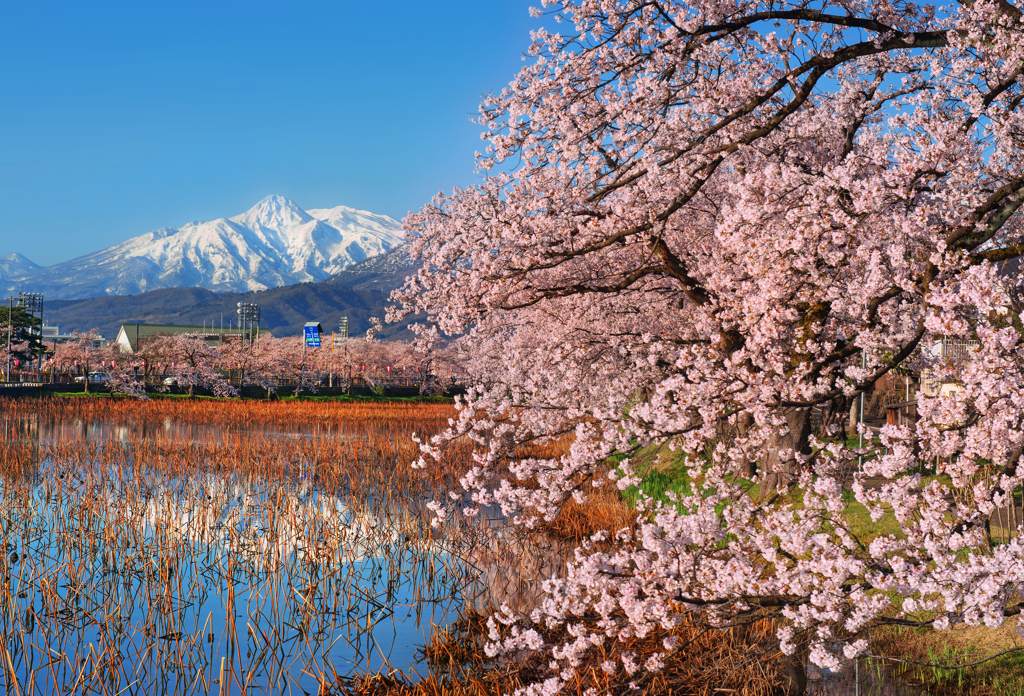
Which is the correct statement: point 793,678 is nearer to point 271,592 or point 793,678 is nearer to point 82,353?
point 271,592

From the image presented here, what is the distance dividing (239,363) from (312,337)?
18556mm

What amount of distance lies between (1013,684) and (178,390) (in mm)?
65632

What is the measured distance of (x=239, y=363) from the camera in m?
67.5

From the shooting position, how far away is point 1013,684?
7238 mm

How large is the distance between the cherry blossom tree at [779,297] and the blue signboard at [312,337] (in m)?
76.1

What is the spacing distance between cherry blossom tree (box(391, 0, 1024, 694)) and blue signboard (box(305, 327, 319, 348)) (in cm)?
7611

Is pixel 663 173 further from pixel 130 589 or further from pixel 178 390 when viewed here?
pixel 178 390

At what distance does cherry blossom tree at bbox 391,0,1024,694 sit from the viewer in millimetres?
5055

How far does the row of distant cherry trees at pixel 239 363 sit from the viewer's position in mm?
61344

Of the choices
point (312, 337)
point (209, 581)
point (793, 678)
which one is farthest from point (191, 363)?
point (793, 678)

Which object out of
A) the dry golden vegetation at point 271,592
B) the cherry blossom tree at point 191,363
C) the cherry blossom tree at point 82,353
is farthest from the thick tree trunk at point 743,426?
the cherry blossom tree at point 82,353

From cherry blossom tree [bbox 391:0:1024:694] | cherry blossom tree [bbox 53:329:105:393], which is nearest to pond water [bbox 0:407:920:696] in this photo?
cherry blossom tree [bbox 391:0:1024:694]

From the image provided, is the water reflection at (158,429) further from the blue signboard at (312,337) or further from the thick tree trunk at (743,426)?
the blue signboard at (312,337)

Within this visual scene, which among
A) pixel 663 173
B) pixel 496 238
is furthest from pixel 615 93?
pixel 496 238
